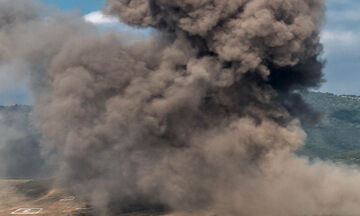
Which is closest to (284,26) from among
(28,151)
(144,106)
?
(144,106)

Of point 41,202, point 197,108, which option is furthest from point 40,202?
point 197,108

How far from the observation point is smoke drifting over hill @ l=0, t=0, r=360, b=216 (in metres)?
67.2

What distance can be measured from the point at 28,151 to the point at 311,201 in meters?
134

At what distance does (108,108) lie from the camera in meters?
73.6

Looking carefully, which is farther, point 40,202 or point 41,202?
point 40,202

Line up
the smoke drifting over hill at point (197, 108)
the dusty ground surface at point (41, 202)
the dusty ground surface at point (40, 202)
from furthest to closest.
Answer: the dusty ground surface at point (40, 202) < the dusty ground surface at point (41, 202) < the smoke drifting over hill at point (197, 108)

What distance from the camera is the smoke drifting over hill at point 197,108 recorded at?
6719 centimetres

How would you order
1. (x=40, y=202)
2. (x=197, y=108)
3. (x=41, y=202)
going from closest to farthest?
(x=197, y=108) → (x=41, y=202) → (x=40, y=202)

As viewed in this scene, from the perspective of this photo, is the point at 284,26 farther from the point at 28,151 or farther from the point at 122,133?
the point at 28,151

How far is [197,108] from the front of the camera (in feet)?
240

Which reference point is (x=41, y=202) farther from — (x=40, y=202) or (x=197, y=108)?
(x=197, y=108)

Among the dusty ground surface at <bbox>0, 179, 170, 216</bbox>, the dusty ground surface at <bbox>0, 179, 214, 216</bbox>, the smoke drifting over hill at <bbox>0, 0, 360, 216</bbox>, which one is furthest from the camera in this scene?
the dusty ground surface at <bbox>0, 179, 170, 216</bbox>

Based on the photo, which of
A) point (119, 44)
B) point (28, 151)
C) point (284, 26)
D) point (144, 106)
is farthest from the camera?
point (28, 151)

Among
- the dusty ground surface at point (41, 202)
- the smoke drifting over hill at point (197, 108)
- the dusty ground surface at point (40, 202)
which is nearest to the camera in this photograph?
the smoke drifting over hill at point (197, 108)
